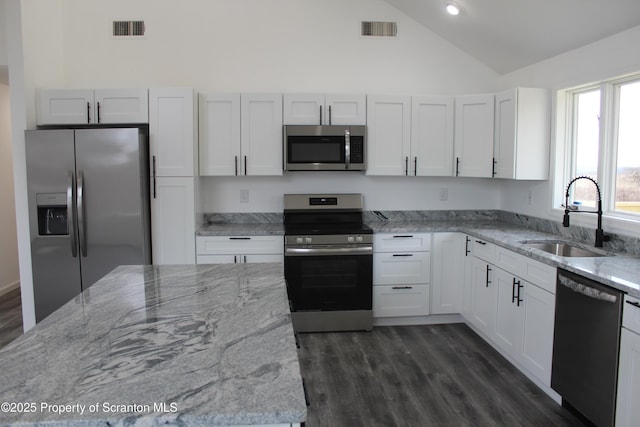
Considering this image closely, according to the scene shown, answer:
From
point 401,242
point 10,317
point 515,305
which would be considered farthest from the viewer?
point 10,317

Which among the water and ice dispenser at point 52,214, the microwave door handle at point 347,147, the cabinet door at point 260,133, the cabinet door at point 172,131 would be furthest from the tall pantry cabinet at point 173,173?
the microwave door handle at point 347,147

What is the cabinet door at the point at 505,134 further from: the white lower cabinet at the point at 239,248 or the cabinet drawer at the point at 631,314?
the white lower cabinet at the point at 239,248

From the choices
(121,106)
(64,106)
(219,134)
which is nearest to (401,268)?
(219,134)

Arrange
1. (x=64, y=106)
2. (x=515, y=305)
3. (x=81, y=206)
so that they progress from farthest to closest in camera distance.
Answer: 1. (x=64, y=106)
2. (x=81, y=206)
3. (x=515, y=305)

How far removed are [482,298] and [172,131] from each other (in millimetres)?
2907

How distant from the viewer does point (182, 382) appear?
114cm

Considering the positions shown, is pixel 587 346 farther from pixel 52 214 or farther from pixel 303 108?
pixel 52 214

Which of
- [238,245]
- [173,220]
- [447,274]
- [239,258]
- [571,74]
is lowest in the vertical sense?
[447,274]

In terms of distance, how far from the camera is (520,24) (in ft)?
11.1

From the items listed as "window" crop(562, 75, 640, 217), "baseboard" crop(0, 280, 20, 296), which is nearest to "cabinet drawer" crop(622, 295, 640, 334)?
"window" crop(562, 75, 640, 217)

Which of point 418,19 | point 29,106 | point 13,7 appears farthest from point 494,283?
point 13,7

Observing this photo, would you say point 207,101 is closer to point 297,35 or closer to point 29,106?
point 297,35

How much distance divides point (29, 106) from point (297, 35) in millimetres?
2402

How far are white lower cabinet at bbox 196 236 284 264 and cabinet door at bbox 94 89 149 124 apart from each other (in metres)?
1.16
